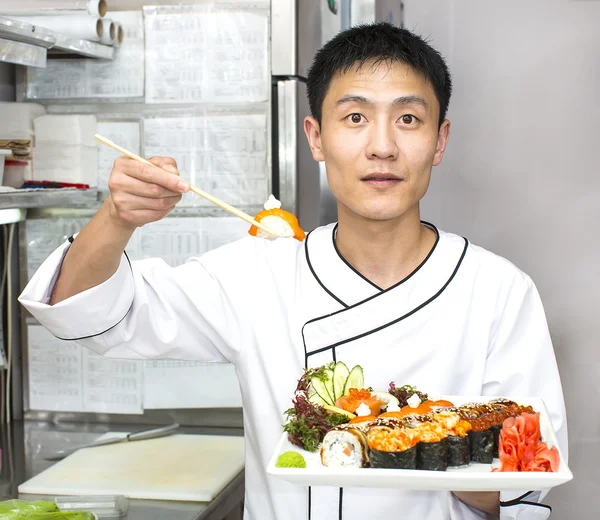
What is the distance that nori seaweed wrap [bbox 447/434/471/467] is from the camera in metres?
1.32

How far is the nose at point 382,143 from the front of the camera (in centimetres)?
156

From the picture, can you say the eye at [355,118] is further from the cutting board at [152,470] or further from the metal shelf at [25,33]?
the cutting board at [152,470]

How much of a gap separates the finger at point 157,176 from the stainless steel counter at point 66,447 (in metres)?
0.86

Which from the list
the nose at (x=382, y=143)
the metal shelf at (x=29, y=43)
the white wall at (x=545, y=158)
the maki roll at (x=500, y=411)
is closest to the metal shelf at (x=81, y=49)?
the metal shelf at (x=29, y=43)

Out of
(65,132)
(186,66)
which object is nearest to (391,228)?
(186,66)

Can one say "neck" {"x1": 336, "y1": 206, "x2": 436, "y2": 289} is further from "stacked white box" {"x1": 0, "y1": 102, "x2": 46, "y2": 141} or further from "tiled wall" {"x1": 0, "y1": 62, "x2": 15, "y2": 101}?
"tiled wall" {"x1": 0, "y1": 62, "x2": 15, "y2": 101}

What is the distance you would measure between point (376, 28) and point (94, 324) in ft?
2.91

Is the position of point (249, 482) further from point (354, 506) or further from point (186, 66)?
point (186, 66)

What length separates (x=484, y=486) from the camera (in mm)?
1167

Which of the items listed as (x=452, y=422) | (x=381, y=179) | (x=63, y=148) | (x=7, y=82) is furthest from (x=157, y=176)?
(x=7, y=82)

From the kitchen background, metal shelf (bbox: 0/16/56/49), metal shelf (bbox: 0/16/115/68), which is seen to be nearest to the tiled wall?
the kitchen background

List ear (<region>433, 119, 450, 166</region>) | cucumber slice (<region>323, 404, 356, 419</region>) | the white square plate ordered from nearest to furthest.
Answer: the white square plate
cucumber slice (<region>323, 404, 356, 419</region>)
ear (<region>433, 119, 450, 166</region>)

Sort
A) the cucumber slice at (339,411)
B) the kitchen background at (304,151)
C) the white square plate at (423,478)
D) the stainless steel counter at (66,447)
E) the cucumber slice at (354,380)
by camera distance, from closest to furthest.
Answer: the white square plate at (423,478) < the cucumber slice at (339,411) < the cucumber slice at (354,380) < the stainless steel counter at (66,447) < the kitchen background at (304,151)

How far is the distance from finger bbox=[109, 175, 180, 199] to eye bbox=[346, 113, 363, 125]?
46 centimetres
